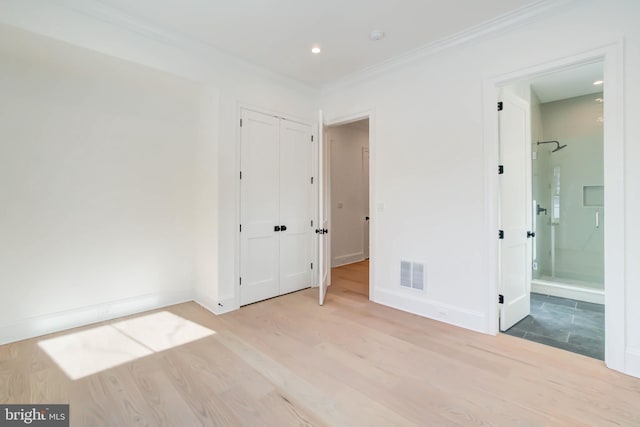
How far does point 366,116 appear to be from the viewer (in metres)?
3.88

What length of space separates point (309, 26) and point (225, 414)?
10.6 ft

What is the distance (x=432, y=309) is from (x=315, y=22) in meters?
3.17

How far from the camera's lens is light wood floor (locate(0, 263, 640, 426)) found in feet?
5.84

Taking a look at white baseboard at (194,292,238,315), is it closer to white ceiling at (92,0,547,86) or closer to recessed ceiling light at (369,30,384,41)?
white ceiling at (92,0,547,86)

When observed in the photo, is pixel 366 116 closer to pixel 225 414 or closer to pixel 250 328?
pixel 250 328

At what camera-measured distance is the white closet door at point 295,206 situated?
4.06 m

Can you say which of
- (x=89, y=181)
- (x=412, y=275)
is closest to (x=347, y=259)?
(x=412, y=275)

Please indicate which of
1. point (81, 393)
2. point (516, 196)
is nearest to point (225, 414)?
point (81, 393)

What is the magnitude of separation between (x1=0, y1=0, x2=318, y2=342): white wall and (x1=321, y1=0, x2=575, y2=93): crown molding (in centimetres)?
80

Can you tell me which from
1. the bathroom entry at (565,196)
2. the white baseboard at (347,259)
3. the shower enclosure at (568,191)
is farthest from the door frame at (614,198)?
the white baseboard at (347,259)

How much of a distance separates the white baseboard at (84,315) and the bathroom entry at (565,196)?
167 inches

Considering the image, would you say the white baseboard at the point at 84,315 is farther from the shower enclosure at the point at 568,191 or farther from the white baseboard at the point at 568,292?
the shower enclosure at the point at 568,191

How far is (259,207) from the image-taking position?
3785mm

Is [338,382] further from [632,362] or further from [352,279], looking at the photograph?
[352,279]
